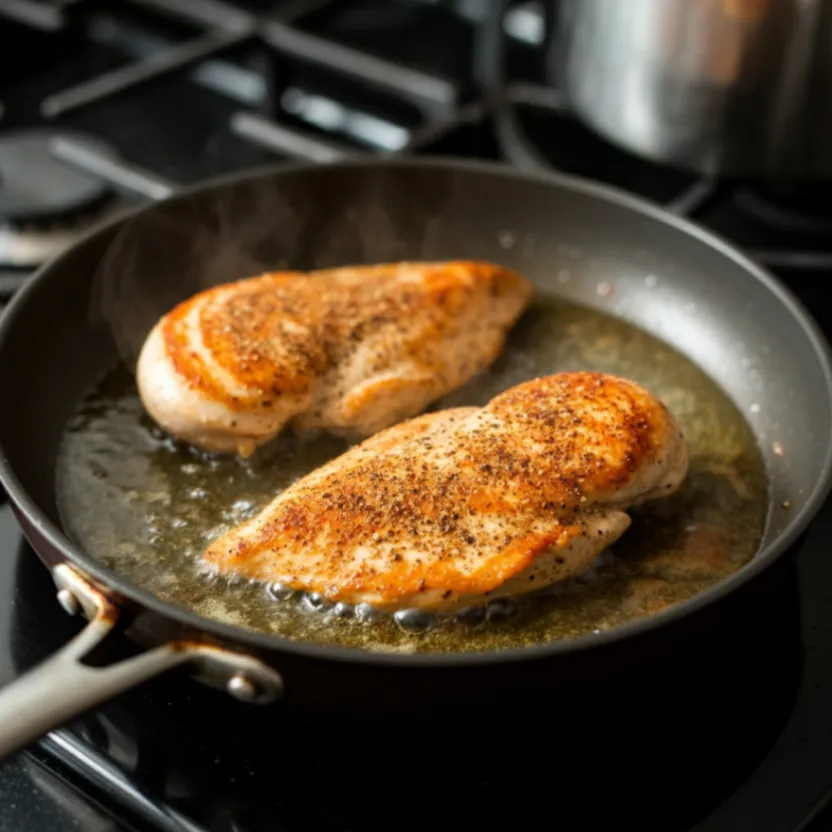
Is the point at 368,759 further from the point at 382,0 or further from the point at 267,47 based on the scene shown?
the point at 382,0

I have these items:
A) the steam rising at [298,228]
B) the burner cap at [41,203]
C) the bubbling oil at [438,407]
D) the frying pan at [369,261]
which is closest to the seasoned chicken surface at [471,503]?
the bubbling oil at [438,407]

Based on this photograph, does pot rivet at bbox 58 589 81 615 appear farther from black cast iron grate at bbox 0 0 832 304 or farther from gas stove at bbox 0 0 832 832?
black cast iron grate at bbox 0 0 832 304

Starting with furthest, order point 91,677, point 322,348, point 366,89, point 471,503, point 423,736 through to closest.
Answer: point 366,89
point 322,348
point 471,503
point 423,736
point 91,677

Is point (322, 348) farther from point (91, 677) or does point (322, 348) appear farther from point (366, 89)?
point (366, 89)

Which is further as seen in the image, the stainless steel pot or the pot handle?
the stainless steel pot

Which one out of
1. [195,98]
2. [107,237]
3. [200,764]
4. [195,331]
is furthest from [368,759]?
[195,98]

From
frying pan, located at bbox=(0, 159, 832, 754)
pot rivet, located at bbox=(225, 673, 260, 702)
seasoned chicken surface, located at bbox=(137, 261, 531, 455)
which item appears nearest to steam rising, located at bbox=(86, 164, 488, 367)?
frying pan, located at bbox=(0, 159, 832, 754)

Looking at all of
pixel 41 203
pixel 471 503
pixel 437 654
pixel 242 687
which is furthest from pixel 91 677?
pixel 41 203
